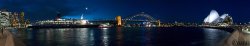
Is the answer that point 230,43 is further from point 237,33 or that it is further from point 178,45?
point 178,45

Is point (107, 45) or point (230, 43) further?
point (107, 45)

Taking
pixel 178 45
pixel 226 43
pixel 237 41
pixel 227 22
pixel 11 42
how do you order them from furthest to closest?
1. pixel 227 22
2. pixel 178 45
3. pixel 237 41
4. pixel 226 43
5. pixel 11 42

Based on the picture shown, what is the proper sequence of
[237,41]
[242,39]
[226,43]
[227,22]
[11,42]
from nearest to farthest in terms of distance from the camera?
1. [11,42]
2. [226,43]
3. [237,41]
4. [242,39]
5. [227,22]

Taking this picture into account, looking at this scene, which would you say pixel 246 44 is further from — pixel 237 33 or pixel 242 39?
pixel 237 33

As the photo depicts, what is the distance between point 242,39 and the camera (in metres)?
22.8

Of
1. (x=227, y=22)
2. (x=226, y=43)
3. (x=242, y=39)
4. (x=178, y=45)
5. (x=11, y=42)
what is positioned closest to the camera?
(x=11, y=42)

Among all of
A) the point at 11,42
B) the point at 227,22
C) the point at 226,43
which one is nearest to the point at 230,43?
the point at 226,43

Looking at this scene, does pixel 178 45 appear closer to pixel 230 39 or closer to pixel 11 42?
pixel 230 39

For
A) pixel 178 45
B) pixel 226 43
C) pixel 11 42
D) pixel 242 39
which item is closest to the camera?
pixel 11 42

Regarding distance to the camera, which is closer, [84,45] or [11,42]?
[11,42]

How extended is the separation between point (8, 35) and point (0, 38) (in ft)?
1.01

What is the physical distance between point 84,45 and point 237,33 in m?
33.0

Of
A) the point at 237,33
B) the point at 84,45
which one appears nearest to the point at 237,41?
the point at 237,33

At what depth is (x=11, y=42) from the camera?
1688 cm
